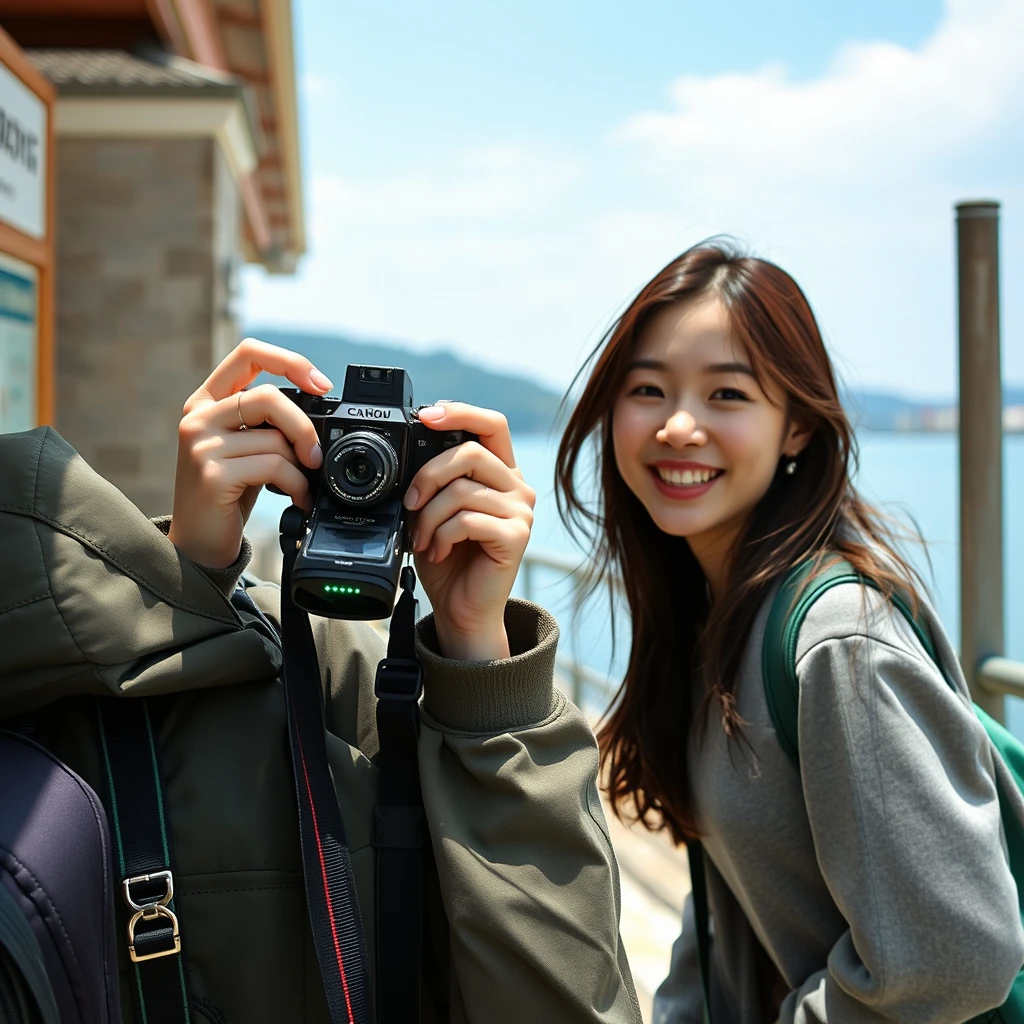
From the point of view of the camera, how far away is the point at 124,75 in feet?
19.2

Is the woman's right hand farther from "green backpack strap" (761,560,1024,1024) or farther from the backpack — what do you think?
"green backpack strap" (761,560,1024,1024)

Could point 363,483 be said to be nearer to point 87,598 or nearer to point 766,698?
point 87,598

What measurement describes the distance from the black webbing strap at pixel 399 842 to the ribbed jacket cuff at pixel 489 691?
2 centimetres

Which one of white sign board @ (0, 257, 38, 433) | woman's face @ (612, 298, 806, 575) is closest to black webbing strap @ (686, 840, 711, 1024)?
woman's face @ (612, 298, 806, 575)

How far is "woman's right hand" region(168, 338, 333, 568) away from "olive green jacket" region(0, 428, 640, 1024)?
0.08 meters

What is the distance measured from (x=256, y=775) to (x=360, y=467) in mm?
293

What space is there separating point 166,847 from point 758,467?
1096mm

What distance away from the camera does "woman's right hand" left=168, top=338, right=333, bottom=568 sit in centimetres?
94

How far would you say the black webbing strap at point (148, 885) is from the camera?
0.78 meters

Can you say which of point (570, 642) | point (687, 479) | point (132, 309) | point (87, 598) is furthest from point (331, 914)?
point (132, 309)

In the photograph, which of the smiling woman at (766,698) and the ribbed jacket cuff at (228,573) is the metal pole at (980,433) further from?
the ribbed jacket cuff at (228,573)

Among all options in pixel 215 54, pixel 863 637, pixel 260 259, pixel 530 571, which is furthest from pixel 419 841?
pixel 260 259

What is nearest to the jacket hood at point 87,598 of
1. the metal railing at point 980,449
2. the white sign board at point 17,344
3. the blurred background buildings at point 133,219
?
the metal railing at point 980,449

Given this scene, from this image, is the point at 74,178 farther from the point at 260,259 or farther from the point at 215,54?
the point at 260,259
